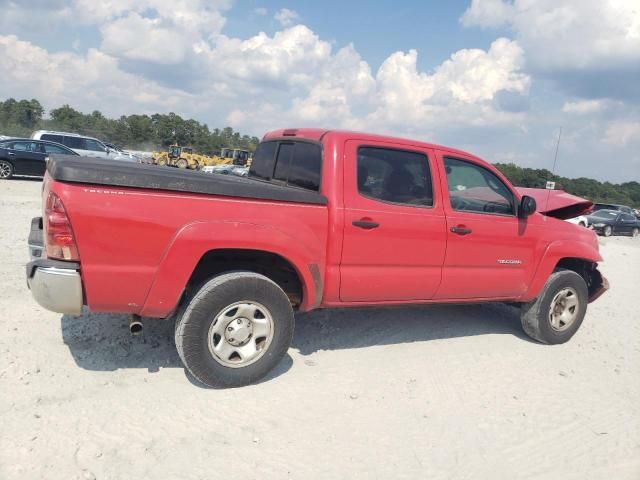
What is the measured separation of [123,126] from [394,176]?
68.2 metres

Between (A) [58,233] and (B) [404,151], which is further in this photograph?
(B) [404,151]

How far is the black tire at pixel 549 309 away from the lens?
5121mm

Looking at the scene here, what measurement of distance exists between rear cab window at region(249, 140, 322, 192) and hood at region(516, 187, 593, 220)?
2.86 meters

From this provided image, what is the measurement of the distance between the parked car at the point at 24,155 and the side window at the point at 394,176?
49.6 feet

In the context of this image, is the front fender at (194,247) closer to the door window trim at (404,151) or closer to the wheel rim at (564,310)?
the door window trim at (404,151)

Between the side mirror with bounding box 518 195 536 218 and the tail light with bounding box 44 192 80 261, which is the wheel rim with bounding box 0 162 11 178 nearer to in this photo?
the tail light with bounding box 44 192 80 261

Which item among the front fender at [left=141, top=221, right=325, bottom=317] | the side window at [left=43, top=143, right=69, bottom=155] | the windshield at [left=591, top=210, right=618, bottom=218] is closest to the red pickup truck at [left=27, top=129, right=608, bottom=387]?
the front fender at [left=141, top=221, right=325, bottom=317]

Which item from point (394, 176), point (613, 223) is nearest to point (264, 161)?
point (394, 176)

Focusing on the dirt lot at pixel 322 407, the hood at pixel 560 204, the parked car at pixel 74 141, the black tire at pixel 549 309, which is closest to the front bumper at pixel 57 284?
the dirt lot at pixel 322 407

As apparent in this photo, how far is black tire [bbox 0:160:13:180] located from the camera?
16.2 meters

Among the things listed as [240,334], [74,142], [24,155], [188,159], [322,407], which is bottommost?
[322,407]

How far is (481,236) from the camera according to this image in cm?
453

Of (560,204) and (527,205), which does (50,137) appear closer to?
(560,204)

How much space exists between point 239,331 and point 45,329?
1811mm
